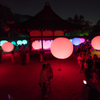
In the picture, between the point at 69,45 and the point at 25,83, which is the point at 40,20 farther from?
the point at 25,83

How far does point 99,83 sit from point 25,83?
3.63 m

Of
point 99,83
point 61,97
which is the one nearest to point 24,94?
point 61,97

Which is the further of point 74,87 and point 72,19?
point 72,19

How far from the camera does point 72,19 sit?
34.4 metres

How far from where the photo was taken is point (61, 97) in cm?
308

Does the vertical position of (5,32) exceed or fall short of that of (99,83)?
it exceeds it

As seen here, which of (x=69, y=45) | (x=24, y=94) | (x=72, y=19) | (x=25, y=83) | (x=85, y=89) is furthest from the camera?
(x=72, y=19)

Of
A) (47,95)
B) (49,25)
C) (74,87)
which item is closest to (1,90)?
(47,95)

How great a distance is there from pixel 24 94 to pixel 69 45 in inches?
114

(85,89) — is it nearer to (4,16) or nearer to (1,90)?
(1,90)

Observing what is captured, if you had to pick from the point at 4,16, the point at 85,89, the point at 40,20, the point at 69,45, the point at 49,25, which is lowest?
the point at 85,89

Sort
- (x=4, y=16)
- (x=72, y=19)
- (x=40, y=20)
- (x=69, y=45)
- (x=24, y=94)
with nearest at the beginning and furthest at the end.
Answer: (x=24, y=94) → (x=69, y=45) → (x=40, y=20) → (x=4, y=16) → (x=72, y=19)

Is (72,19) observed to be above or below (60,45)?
above

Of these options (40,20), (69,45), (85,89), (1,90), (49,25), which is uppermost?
(40,20)
